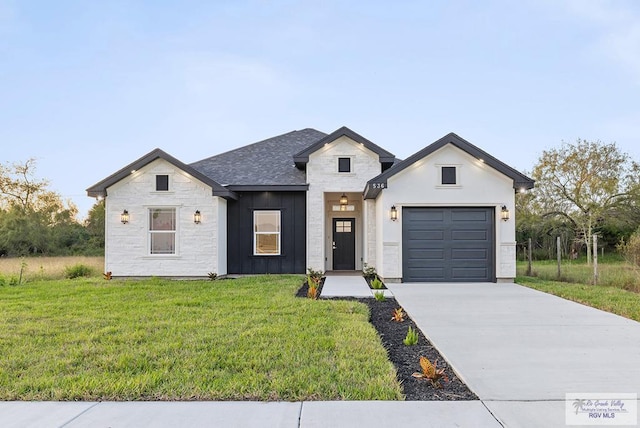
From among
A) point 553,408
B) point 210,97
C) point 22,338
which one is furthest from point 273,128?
point 553,408

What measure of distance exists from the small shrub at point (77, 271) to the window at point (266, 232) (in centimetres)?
601

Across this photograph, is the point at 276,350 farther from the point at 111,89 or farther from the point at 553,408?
the point at 111,89

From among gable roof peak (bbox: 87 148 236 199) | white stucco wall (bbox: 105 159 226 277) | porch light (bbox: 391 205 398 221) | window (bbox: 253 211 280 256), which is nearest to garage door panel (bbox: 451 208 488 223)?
porch light (bbox: 391 205 398 221)

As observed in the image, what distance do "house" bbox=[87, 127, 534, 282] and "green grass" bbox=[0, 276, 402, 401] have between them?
4598mm

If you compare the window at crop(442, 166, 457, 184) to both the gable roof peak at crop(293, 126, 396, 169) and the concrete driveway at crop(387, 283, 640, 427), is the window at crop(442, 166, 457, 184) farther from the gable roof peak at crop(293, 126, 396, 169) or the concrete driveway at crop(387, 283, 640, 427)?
the concrete driveway at crop(387, 283, 640, 427)

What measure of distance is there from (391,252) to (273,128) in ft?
44.6

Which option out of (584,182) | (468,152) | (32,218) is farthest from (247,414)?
(32,218)

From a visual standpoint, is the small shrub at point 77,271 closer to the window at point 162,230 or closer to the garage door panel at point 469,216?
the window at point 162,230

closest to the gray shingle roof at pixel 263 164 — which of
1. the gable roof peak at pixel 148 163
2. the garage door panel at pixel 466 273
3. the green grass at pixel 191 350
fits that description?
the gable roof peak at pixel 148 163

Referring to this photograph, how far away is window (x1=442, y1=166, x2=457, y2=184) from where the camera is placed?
11547 mm

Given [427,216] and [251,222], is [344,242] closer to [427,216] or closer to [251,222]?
[251,222]

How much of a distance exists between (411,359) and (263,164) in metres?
11.7

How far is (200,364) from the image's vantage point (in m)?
3.94

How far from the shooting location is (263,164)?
592 inches
